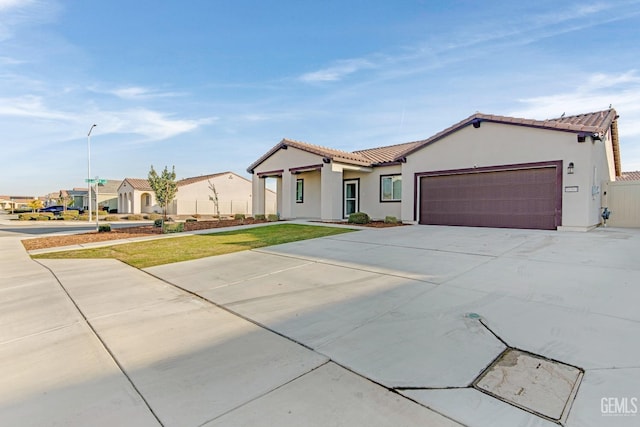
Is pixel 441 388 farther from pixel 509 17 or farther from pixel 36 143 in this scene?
pixel 36 143

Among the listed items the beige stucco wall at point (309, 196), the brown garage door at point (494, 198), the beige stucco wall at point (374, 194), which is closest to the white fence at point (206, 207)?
the beige stucco wall at point (309, 196)

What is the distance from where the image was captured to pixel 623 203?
1309 centimetres

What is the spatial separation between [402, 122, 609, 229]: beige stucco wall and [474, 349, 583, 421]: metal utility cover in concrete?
1024 centimetres

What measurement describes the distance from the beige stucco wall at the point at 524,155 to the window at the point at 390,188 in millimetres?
1183

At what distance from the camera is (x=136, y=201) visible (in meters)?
40.8

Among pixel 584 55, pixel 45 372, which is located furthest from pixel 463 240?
pixel 45 372

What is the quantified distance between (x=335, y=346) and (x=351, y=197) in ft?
50.2

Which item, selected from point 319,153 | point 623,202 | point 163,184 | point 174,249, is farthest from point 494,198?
point 163,184

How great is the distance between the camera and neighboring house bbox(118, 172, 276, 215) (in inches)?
1516

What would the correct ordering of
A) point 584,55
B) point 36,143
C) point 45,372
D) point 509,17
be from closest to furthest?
point 45,372, point 509,17, point 584,55, point 36,143

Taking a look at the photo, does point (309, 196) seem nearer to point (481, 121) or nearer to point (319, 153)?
point (319, 153)

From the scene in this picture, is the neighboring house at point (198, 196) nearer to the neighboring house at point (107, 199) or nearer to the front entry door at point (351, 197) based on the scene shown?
the neighboring house at point (107, 199)

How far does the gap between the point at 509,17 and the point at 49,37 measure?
1558cm

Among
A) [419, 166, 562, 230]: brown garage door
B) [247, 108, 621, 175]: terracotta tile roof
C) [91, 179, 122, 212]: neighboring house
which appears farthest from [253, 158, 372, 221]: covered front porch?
[91, 179, 122, 212]: neighboring house
